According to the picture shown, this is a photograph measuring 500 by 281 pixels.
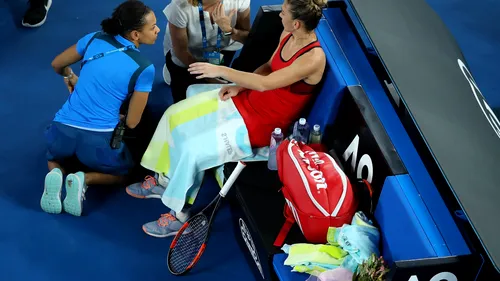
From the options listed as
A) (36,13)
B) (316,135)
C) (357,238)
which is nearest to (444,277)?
(357,238)

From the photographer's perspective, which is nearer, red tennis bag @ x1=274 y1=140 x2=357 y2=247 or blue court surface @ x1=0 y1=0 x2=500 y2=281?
red tennis bag @ x1=274 y1=140 x2=357 y2=247

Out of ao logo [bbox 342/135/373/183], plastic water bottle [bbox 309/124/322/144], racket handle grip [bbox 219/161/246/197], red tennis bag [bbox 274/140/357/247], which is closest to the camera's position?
red tennis bag [bbox 274/140/357/247]

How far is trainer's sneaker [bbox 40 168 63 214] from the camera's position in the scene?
15.0 feet

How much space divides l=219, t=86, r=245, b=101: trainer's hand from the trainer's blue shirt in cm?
48

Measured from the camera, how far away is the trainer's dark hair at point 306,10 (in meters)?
4.00

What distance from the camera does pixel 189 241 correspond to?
14.3 ft

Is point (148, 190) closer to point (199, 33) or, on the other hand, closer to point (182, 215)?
point (182, 215)

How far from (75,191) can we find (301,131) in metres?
1.60

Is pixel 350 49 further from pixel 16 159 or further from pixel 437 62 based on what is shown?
pixel 16 159

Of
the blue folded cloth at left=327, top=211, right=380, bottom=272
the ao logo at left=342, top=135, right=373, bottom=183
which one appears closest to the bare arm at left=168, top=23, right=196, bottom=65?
the ao logo at left=342, top=135, right=373, bottom=183

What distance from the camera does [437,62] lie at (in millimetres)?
3867

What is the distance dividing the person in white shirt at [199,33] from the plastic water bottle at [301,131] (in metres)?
0.97

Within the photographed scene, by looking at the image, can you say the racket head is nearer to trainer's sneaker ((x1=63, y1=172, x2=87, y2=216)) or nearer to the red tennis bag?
the red tennis bag

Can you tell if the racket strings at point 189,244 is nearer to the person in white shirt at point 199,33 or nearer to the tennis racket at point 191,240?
the tennis racket at point 191,240
